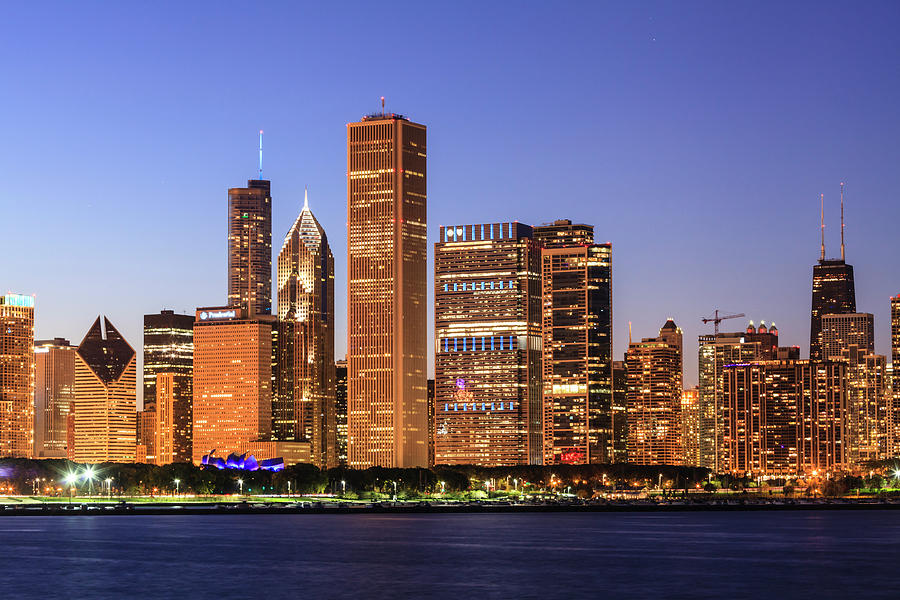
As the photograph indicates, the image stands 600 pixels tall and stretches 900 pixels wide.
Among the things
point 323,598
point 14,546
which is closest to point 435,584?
point 323,598

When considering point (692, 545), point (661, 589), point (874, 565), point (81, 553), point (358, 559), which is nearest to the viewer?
point (661, 589)

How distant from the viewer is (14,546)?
17300 centimetres

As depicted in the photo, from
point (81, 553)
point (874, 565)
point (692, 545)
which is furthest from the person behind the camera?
point (692, 545)

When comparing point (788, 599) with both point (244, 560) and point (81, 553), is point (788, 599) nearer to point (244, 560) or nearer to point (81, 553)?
point (244, 560)

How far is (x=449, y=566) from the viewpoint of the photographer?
458 ft

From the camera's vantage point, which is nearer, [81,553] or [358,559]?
[358,559]

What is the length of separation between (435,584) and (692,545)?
5760 cm

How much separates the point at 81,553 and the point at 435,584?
54030 mm

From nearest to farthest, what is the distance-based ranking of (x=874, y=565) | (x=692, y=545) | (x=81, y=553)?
1. (x=874, y=565)
2. (x=81, y=553)
3. (x=692, y=545)

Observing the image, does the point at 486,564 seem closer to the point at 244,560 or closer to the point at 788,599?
the point at 244,560

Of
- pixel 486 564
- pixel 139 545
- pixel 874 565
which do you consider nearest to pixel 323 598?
pixel 486 564

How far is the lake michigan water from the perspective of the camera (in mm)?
117500

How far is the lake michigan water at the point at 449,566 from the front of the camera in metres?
118

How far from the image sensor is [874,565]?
456 ft
